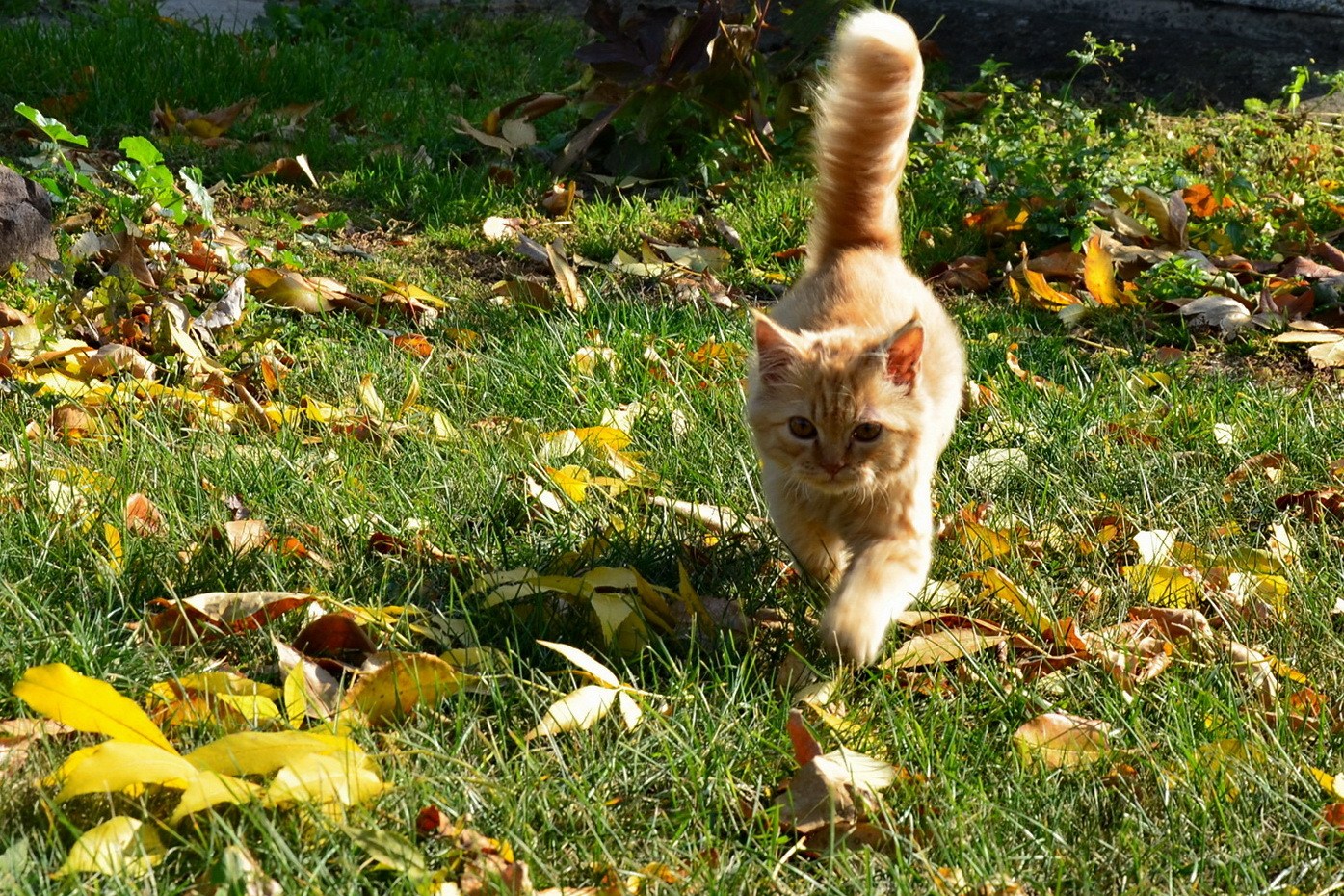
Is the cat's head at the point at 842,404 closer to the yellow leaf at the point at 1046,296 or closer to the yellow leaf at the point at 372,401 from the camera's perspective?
the yellow leaf at the point at 372,401

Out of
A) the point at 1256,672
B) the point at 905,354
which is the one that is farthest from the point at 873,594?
the point at 1256,672

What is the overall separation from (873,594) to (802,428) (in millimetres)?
450

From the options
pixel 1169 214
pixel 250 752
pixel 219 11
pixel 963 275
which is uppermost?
pixel 250 752

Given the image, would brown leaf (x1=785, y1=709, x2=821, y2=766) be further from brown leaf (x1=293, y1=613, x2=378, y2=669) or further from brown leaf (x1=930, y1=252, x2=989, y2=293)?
brown leaf (x1=930, y1=252, x2=989, y2=293)

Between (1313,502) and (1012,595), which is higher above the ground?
(1012,595)

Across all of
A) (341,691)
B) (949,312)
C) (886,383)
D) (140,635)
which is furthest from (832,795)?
(949,312)

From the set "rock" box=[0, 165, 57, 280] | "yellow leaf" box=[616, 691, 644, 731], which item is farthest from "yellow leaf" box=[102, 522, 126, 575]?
"rock" box=[0, 165, 57, 280]

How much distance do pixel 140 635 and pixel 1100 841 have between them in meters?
1.66

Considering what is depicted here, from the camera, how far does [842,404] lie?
8.66 ft

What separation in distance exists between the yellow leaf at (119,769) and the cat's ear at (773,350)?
4.59 feet

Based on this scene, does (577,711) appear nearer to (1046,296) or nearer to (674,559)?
(674,559)

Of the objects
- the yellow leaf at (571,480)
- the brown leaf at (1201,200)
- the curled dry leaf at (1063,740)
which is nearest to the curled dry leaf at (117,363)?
the yellow leaf at (571,480)

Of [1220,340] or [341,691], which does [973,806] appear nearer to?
[341,691]

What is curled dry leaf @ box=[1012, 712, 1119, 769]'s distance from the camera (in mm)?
2158
